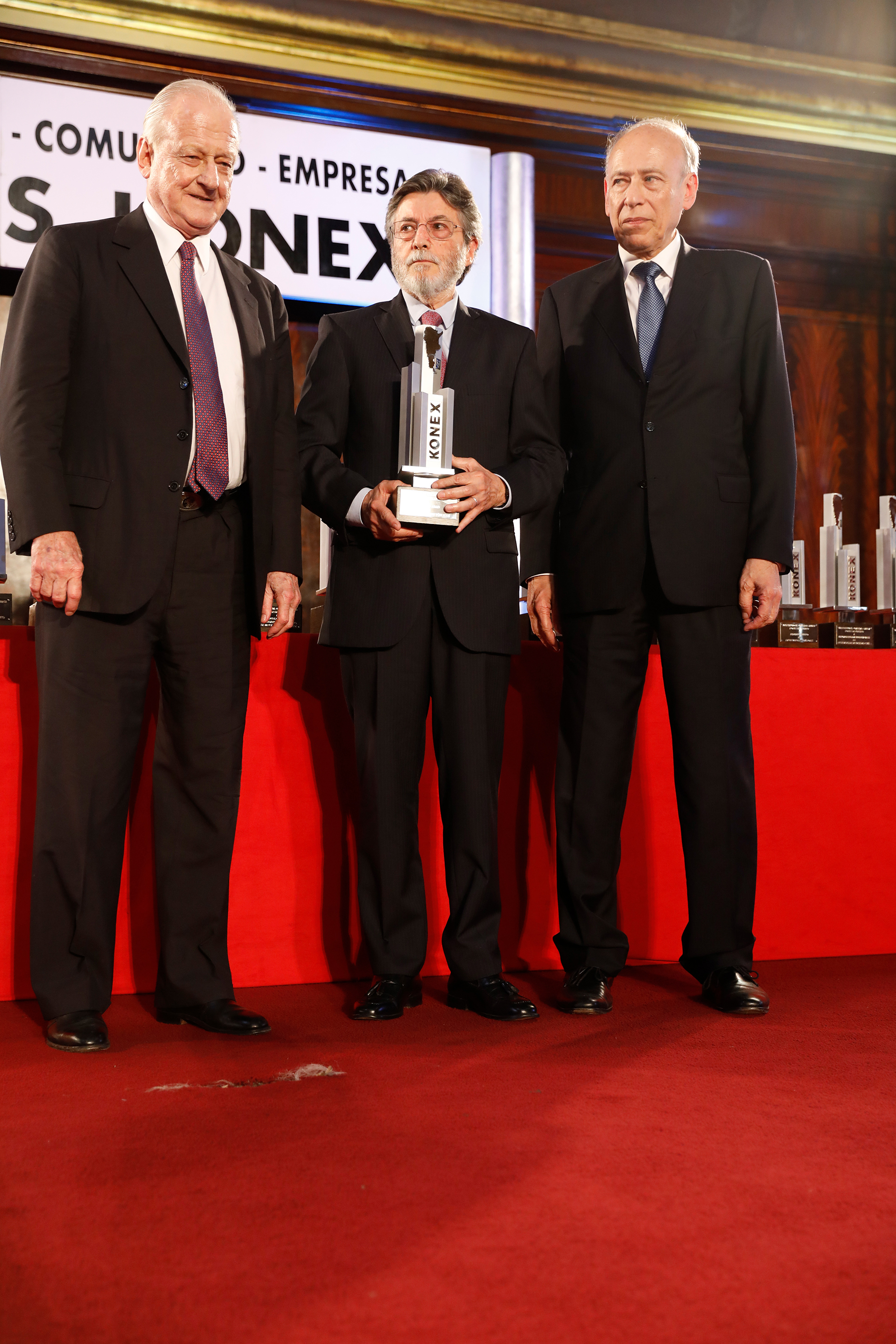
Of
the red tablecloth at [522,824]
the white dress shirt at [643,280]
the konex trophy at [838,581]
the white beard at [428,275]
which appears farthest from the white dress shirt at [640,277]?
the konex trophy at [838,581]

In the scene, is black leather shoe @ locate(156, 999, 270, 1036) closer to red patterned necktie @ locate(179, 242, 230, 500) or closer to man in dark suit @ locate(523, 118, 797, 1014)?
man in dark suit @ locate(523, 118, 797, 1014)

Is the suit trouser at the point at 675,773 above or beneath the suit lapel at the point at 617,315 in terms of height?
beneath

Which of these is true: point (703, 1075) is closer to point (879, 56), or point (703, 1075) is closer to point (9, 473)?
point (9, 473)

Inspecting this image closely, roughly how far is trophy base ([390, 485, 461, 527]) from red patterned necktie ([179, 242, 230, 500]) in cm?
28

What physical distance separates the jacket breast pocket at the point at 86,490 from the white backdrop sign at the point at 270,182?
2168mm

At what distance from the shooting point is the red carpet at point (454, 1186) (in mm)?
949

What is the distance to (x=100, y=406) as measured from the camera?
1852mm

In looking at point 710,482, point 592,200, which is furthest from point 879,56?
point 710,482

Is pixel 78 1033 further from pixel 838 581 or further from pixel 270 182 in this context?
pixel 270 182

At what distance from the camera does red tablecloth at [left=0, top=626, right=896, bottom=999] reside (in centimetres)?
221

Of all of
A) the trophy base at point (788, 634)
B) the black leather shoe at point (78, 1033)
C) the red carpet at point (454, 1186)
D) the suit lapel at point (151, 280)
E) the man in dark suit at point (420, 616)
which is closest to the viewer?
the red carpet at point (454, 1186)

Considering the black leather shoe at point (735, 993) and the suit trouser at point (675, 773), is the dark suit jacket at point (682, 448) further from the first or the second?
the black leather shoe at point (735, 993)

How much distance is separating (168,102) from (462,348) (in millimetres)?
612

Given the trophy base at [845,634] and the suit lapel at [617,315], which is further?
the trophy base at [845,634]
